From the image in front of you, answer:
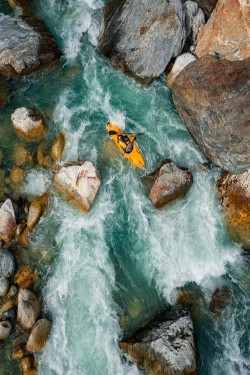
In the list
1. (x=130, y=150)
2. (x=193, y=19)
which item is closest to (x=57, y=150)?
(x=130, y=150)

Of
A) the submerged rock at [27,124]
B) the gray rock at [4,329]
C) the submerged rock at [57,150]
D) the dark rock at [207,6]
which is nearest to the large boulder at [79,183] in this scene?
the submerged rock at [57,150]

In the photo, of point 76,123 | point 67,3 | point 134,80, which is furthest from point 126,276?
point 67,3

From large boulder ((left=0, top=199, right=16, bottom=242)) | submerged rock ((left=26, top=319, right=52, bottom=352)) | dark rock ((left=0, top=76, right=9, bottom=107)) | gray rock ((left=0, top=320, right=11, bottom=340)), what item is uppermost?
dark rock ((left=0, top=76, right=9, bottom=107))

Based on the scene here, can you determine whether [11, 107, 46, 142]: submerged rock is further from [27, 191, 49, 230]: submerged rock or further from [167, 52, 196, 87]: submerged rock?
[167, 52, 196, 87]: submerged rock

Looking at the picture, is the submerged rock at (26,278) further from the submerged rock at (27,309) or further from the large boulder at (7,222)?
the large boulder at (7,222)

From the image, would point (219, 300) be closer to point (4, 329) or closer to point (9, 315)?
point (9, 315)

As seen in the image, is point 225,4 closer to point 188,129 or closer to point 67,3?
point 188,129

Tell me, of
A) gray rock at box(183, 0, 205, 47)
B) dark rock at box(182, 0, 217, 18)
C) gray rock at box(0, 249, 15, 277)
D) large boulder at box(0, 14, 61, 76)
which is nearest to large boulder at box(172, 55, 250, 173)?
gray rock at box(183, 0, 205, 47)
